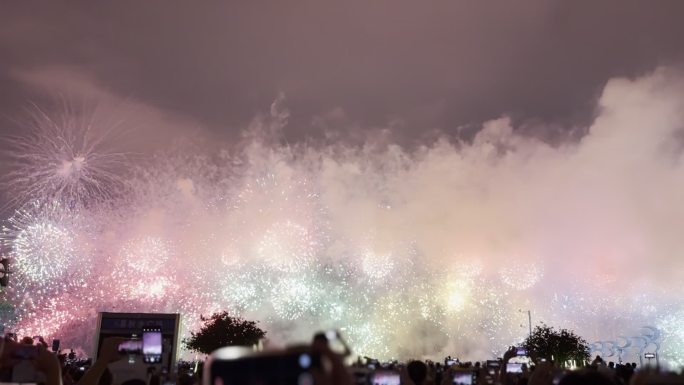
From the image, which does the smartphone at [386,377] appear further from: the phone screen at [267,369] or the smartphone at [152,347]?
the phone screen at [267,369]

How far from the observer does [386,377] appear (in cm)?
974

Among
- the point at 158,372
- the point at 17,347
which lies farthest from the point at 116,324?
the point at 17,347

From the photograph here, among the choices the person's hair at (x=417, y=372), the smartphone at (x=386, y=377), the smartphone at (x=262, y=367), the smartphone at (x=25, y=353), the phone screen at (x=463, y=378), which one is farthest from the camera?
the phone screen at (x=463, y=378)

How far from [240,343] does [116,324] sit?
17743 mm

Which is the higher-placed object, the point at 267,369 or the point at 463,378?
the point at 267,369

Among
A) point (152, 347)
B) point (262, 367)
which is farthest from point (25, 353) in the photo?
point (152, 347)

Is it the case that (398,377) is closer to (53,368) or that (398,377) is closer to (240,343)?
(53,368)

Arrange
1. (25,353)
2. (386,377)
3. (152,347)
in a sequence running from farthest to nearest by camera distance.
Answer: (152,347) < (386,377) < (25,353)

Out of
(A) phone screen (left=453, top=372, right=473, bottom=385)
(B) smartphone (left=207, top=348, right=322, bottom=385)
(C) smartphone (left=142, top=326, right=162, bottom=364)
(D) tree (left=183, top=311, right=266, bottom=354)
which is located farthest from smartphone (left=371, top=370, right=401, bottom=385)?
(D) tree (left=183, top=311, right=266, bottom=354)

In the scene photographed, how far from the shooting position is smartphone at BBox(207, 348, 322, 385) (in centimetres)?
275

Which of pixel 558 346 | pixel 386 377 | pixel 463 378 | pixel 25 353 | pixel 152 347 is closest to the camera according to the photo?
pixel 25 353

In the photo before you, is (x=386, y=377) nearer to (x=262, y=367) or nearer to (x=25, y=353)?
(x=25, y=353)

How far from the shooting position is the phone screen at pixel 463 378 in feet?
34.4

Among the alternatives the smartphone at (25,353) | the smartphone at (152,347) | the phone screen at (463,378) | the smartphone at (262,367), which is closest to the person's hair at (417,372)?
the phone screen at (463,378)
